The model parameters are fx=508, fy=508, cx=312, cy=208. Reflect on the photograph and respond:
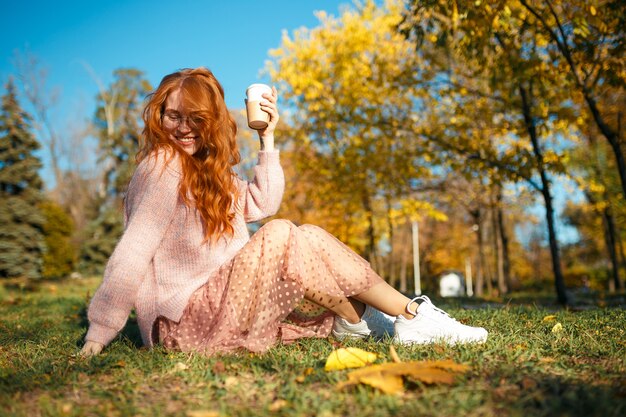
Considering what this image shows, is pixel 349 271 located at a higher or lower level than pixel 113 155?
lower

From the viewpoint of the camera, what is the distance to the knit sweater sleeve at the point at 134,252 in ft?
7.84

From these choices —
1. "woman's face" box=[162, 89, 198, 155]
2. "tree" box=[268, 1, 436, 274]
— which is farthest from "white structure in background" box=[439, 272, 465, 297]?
"woman's face" box=[162, 89, 198, 155]

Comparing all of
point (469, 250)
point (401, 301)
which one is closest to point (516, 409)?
point (401, 301)

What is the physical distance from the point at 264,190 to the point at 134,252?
830mm

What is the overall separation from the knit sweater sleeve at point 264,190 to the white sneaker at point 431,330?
0.98 m

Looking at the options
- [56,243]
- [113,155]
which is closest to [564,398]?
[56,243]

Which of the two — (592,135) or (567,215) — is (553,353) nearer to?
(592,135)

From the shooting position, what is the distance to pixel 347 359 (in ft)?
6.58

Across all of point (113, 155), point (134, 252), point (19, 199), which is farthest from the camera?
point (113, 155)

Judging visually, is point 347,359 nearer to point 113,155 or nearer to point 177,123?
point 177,123

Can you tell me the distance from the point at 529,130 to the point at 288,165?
981 cm

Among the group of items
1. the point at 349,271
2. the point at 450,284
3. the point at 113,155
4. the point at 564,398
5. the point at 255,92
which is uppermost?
the point at 113,155

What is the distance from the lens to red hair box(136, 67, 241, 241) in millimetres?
2590

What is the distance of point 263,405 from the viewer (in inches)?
63.6
